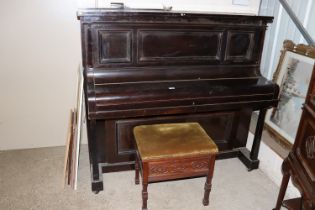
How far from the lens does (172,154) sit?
A: 1.81 metres

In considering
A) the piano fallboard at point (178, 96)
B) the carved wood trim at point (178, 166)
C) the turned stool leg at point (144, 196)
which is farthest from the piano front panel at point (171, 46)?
the turned stool leg at point (144, 196)

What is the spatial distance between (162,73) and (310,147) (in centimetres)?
108

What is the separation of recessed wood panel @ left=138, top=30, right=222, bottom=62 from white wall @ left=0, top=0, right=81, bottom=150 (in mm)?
651

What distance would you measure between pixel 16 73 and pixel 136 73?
106 centimetres

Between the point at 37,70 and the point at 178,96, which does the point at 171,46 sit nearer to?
the point at 178,96

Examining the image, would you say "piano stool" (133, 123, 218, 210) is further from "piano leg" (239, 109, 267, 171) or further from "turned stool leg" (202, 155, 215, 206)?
"piano leg" (239, 109, 267, 171)

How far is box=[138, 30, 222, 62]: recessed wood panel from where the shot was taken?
2076mm

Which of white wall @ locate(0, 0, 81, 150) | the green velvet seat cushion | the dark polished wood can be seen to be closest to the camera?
the dark polished wood

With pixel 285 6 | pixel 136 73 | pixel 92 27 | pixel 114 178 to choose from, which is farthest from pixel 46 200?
pixel 285 6

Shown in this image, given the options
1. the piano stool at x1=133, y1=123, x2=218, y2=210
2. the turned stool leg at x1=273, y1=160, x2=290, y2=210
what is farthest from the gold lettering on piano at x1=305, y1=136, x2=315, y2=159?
the piano stool at x1=133, y1=123, x2=218, y2=210

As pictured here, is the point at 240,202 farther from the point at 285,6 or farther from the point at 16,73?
the point at 16,73

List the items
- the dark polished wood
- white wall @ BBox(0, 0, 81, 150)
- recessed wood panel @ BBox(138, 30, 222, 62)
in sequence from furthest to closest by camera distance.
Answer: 1. white wall @ BBox(0, 0, 81, 150)
2. recessed wood panel @ BBox(138, 30, 222, 62)
3. the dark polished wood

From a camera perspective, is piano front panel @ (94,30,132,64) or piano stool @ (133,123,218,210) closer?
piano stool @ (133,123,218,210)

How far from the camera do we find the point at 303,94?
225 cm
